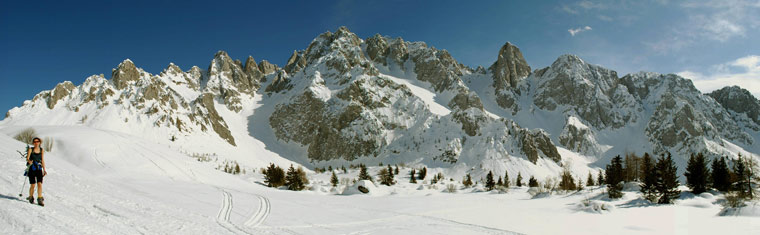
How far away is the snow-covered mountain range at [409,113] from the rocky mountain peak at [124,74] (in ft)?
1.42

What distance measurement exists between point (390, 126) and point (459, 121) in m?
24.2

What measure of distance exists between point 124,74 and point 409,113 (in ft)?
322

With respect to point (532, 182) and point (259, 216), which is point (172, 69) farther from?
point (259, 216)

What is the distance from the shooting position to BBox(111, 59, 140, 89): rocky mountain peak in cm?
11775

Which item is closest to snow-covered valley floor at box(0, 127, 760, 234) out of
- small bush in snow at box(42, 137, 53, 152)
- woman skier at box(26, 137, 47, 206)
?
woman skier at box(26, 137, 47, 206)

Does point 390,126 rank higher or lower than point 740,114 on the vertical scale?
lower

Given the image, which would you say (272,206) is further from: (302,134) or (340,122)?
(302,134)

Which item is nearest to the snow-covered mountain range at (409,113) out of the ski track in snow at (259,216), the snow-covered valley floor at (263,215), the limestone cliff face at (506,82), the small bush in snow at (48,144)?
the limestone cliff face at (506,82)

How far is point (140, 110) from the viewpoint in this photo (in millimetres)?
102438

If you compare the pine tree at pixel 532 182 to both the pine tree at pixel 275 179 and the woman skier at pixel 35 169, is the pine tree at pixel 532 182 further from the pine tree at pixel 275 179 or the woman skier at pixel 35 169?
the woman skier at pixel 35 169

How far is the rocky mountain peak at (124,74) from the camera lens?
117750 millimetres

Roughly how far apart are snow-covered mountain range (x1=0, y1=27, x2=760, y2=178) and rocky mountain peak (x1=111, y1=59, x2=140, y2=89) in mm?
432

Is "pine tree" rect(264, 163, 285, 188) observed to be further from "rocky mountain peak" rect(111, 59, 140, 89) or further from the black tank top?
"rocky mountain peak" rect(111, 59, 140, 89)

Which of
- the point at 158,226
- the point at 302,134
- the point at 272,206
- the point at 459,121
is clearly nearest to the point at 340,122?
the point at 302,134
